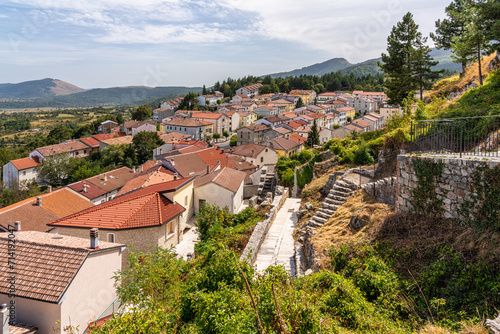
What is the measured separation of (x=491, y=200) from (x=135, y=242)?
14129 mm

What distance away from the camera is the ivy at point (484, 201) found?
637 cm

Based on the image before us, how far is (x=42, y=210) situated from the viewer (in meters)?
25.5

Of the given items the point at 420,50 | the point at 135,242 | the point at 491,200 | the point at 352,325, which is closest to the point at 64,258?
the point at 135,242

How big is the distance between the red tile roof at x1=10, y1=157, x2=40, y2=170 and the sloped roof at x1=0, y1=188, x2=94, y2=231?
2895 cm

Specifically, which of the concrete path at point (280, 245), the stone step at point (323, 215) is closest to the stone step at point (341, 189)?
the stone step at point (323, 215)

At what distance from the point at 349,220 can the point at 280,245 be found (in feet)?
11.5

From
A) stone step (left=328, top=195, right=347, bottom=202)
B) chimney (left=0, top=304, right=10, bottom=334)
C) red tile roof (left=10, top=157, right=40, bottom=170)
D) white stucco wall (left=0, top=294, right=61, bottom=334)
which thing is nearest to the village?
white stucco wall (left=0, top=294, right=61, bottom=334)

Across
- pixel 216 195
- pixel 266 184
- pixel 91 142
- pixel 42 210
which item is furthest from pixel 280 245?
pixel 91 142

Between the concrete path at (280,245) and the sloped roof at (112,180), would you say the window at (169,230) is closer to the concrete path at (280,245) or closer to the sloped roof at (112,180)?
the concrete path at (280,245)

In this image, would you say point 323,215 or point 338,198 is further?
point 338,198

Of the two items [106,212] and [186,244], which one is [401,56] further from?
[106,212]

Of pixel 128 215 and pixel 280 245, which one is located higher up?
pixel 128 215

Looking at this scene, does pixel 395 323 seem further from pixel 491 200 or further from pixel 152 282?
pixel 152 282

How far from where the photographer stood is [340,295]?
602 centimetres
